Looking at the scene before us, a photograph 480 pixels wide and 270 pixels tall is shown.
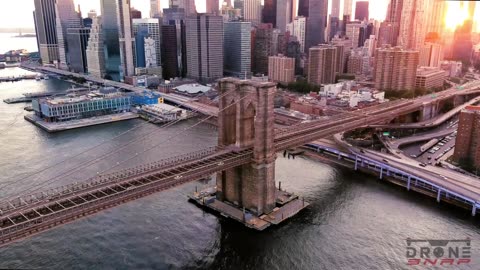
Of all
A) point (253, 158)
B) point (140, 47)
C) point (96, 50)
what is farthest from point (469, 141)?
point (96, 50)

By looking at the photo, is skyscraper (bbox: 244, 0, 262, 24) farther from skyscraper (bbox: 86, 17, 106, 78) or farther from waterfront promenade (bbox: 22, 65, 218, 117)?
waterfront promenade (bbox: 22, 65, 218, 117)

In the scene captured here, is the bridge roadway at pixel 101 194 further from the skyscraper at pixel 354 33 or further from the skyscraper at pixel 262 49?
the skyscraper at pixel 354 33

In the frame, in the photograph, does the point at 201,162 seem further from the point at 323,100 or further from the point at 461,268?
the point at 323,100

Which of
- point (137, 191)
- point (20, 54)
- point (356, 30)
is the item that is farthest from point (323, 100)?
point (20, 54)

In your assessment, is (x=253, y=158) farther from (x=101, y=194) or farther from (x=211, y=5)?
(x=211, y=5)

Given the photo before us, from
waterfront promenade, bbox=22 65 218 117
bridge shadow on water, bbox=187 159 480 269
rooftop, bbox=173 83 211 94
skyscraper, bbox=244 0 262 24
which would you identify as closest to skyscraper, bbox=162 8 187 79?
waterfront promenade, bbox=22 65 218 117

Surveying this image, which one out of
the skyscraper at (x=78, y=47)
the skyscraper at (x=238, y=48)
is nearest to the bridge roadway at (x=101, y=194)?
the skyscraper at (x=238, y=48)
